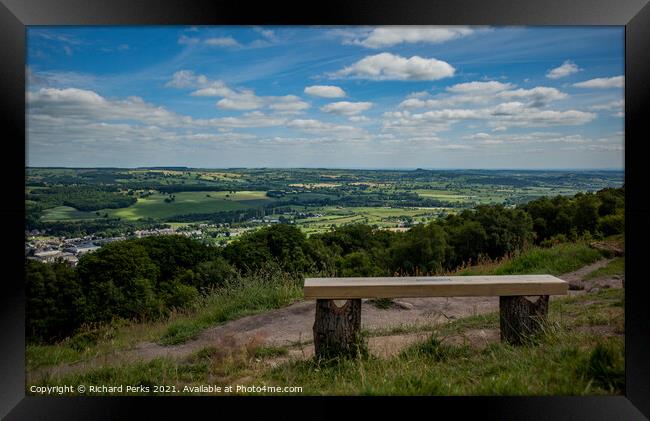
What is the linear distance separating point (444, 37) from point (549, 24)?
8.30 ft

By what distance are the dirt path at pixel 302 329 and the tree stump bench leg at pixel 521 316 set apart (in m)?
0.30

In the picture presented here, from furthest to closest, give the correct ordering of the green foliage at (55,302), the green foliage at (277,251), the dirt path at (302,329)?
the green foliage at (277,251) < the green foliage at (55,302) < the dirt path at (302,329)

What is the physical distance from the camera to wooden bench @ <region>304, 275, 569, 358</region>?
4684 millimetres

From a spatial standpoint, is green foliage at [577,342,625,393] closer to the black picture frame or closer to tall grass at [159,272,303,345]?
the black picture frame

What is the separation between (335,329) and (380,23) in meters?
2.64

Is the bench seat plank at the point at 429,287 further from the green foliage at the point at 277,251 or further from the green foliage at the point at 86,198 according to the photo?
the green foliage at the point at 277,251

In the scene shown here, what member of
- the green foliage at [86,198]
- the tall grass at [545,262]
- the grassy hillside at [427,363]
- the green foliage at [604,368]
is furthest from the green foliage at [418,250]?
the green foliage at [604,368]

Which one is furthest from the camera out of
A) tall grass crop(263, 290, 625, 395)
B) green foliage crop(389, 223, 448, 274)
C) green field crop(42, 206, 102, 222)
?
green foliage crop(389, 223, 448, 274)

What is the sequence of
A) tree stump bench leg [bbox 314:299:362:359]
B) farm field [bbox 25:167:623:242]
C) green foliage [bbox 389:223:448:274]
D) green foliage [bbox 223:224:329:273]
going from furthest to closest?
green foliage [bbox 389:223:448:274]
green foliage [bbox 223:224:329:273]
farm field [bbox 25:167:623:242]
tree stump bench leg [bbox 314:299:362:359]

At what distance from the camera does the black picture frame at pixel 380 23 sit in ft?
13.9

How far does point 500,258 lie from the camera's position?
9.86 m

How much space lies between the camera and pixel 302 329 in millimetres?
6094

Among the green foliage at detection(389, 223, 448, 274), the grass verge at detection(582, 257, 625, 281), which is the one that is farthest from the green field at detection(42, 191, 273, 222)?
the grass verge at detection(582, 257, 625, 281)
